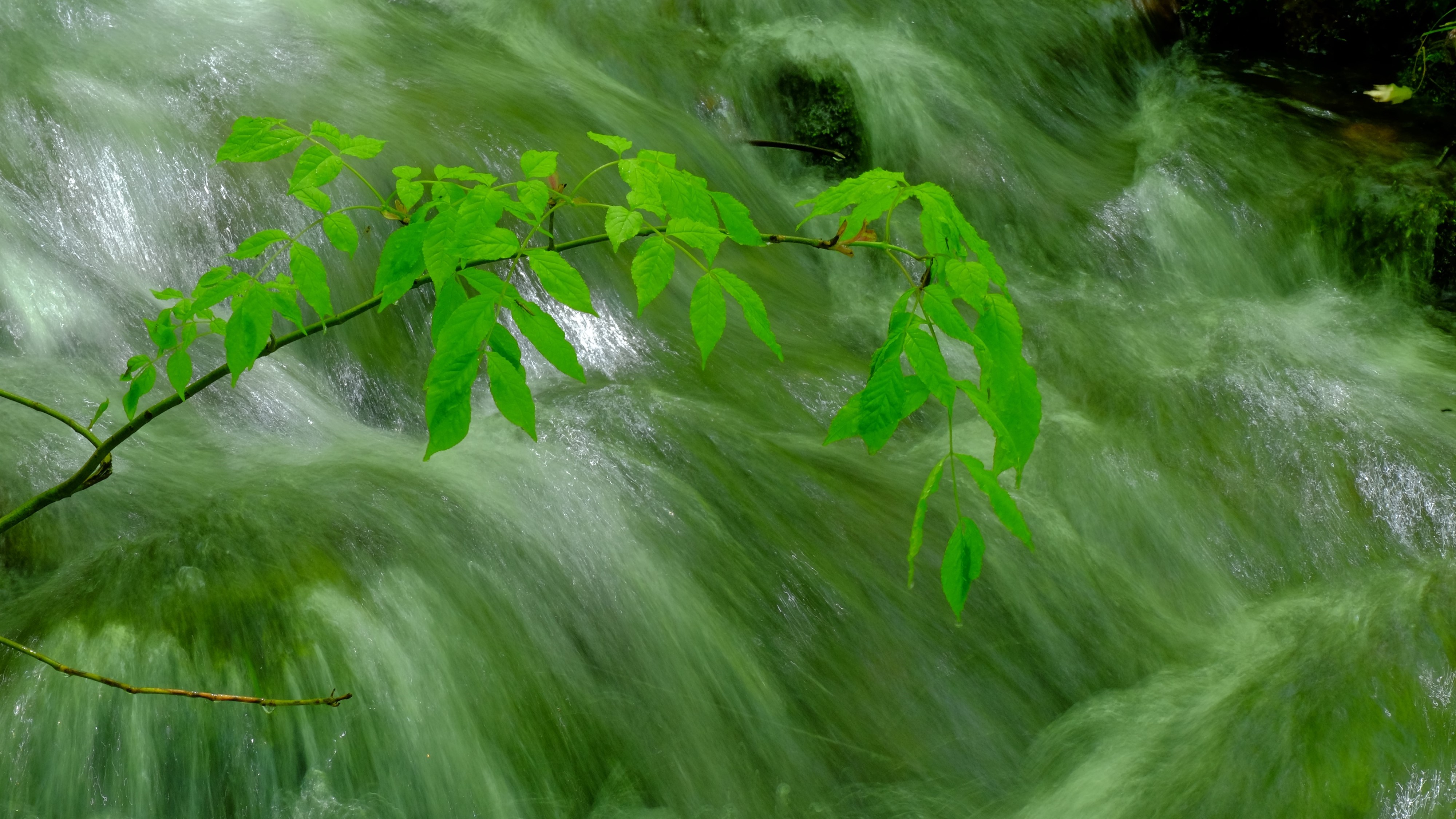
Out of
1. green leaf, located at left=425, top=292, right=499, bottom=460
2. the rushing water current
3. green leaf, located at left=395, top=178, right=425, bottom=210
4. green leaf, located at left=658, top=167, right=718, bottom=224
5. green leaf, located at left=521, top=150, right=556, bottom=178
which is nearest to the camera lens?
green leaf, located at left=425, top=292, right=499, bottom=460

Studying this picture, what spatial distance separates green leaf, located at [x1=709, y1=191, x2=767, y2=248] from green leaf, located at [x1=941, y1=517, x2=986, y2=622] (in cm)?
40

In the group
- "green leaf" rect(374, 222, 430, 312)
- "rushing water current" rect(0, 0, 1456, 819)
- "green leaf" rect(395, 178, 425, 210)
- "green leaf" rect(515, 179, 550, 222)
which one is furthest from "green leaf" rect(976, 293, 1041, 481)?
"rushing water current" rect(0, 0, 1456, 819)

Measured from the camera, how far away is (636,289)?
1.30m

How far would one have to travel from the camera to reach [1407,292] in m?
4.68

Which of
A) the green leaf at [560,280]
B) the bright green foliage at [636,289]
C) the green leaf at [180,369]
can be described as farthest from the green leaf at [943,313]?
the green leaf at [180,369]

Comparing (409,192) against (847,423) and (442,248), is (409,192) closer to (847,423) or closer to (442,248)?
(442,248)

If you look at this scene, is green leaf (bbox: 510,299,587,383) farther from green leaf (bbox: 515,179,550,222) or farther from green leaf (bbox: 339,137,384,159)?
green leaf (bbox: 339,137,384,159)

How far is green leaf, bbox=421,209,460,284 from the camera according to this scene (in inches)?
44.4

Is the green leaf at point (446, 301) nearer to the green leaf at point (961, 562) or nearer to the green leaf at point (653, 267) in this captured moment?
the green leaf at point (653, 267)

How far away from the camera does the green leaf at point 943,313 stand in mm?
1203

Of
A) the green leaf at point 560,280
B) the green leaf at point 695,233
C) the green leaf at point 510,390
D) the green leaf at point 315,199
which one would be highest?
the green leaf at point 695,233

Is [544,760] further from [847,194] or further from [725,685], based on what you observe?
[847,194]

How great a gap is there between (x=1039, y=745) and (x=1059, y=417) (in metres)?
1.37

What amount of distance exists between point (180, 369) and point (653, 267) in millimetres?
716
